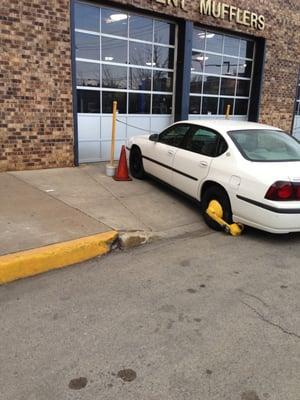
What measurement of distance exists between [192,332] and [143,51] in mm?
8505

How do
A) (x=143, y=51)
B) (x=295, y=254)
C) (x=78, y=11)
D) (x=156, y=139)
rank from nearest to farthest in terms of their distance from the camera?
(x=295, y=254) < (x=156, y=139) < (x=78, y=11) < (x=143, y=51)

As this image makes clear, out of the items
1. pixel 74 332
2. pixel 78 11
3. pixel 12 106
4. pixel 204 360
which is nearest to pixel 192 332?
pixel 204 360

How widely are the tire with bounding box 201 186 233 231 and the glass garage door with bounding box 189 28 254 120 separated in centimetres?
614

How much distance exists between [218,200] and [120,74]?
5.45 meters

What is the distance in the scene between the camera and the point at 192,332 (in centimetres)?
313

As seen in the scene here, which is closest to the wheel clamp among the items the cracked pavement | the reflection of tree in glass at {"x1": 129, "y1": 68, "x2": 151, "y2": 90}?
the cracked pavement

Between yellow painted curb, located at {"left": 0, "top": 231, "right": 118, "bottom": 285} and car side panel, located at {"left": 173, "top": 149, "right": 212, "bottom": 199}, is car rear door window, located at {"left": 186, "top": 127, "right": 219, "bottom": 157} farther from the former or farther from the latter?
yellow painted curb, located at {"left": 0, "top": 231, "right": 118, "bottom": 285}

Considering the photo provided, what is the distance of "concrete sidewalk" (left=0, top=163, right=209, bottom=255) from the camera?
484cm

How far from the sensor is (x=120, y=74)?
972 cm

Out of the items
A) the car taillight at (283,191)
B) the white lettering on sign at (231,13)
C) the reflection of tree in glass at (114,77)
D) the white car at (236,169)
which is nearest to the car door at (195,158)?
the white car at (236,169)

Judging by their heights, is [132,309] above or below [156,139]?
below

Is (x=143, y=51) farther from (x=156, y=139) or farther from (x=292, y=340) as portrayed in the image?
(x=292, y=340)

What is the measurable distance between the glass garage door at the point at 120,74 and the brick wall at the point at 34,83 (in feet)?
2.51

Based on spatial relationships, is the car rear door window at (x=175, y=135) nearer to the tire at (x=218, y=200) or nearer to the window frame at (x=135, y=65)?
the tire at (x=218, y=200)
